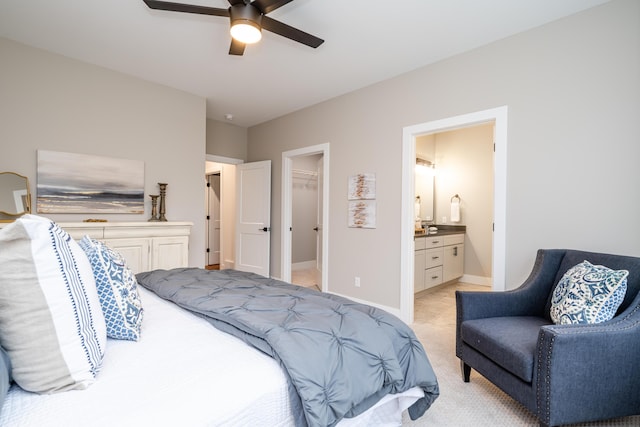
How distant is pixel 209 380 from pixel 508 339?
1639mm

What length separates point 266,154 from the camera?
510 centimetres

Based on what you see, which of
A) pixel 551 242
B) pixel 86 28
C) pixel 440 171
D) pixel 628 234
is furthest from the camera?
pixel 440 171

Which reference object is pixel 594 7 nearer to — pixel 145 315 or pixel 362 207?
pixel 362 207

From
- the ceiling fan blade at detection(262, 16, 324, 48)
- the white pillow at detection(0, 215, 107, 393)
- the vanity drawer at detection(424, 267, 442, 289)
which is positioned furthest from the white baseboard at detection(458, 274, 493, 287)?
the white pillow at detection(0, 215, 107, 393)

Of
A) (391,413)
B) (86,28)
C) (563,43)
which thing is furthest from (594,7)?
(86,28)

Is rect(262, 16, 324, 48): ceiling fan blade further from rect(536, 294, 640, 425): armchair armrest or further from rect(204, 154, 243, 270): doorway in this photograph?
rect(204, 154, 243, 270): doorway

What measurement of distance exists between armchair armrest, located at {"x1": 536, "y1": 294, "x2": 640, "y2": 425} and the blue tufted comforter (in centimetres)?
57

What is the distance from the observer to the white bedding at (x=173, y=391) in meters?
0.77

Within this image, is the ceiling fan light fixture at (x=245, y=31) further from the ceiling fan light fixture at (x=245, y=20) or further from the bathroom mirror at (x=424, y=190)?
the bathroom mirror at (x=424, y=190)

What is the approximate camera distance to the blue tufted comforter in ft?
3.37

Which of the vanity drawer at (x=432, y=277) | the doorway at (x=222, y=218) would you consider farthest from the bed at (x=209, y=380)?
the doorway at (x=222, y=218)

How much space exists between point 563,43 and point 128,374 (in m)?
3.36

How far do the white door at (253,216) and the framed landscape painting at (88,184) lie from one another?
1730mm

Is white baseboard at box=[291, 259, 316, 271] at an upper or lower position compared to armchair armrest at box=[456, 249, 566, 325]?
lower
